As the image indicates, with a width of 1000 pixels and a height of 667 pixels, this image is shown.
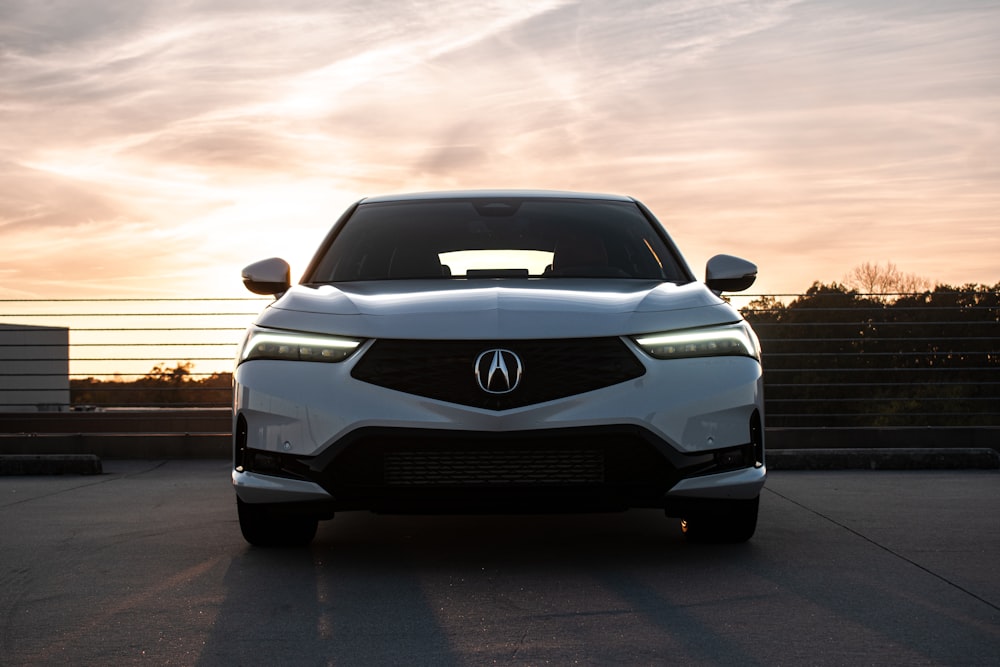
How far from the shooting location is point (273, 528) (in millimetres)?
4848

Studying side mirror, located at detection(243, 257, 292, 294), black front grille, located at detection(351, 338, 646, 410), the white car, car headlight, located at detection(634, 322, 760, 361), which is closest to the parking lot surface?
the white car

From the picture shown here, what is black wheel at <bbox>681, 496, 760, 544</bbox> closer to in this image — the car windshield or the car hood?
the car hood

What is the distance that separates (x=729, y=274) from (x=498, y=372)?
61.4 inches

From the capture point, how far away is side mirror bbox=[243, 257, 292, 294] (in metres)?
5.29

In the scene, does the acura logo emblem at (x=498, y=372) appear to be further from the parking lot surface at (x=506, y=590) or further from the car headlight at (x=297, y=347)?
the parking lot surface at (x=506, y=590)

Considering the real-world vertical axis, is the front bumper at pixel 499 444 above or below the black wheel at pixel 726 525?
above

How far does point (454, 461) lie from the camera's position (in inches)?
165

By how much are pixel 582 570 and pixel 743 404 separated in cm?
83

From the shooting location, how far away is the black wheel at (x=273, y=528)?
15.5ft

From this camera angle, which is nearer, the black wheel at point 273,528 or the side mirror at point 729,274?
the black wheel at point 273,528

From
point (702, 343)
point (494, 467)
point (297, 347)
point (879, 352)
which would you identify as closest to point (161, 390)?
point (879, 352)

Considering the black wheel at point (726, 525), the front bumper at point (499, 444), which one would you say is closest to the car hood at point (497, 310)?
the front bumper at point (499, 444)

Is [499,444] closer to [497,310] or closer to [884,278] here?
[497,310]

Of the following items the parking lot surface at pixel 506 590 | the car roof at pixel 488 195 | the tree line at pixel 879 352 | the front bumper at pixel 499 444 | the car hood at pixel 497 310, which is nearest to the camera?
the parking lot surface at pixel 506 590
